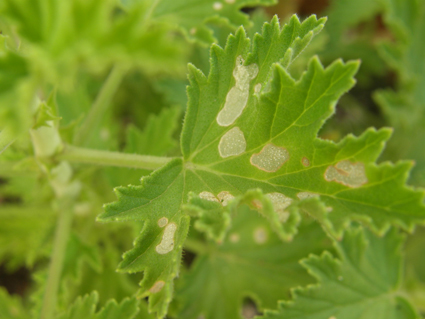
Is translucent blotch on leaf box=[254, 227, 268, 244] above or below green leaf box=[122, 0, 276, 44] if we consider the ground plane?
below

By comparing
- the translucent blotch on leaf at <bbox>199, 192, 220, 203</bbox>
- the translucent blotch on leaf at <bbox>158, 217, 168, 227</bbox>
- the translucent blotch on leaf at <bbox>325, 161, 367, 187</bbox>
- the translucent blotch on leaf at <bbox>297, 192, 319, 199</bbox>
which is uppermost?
the translucent blotch on leaf at <bbox>325, 161, 367, 187</bbox>

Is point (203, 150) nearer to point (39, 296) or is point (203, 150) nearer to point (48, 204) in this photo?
point (39, 296)

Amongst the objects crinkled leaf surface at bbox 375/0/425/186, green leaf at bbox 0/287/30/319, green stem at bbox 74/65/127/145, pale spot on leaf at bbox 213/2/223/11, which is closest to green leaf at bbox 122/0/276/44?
pale spot on leaf at bbox 213/2/223/11

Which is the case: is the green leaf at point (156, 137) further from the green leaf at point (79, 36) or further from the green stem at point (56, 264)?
the green leaf at point (79, 36)

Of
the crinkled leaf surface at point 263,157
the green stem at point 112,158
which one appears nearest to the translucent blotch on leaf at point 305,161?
the crinkled leaf surface at point 263,157

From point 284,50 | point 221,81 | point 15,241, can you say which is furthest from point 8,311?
→ point 284,50

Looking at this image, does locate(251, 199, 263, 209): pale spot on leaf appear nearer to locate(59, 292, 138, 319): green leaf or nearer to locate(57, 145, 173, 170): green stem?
locate(57, 145, 173, 170): green stem

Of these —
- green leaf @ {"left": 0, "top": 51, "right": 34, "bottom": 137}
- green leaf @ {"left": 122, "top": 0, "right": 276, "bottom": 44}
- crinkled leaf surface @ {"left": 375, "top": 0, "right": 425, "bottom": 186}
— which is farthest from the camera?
crinkled leaf surface @ {"left": 375, "top": 0, "right": 425, "bottom": 186}
